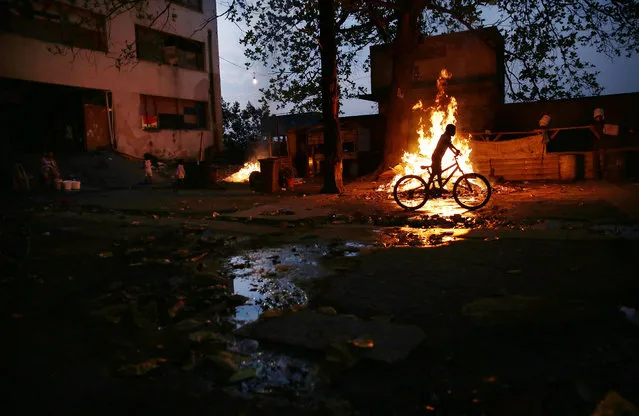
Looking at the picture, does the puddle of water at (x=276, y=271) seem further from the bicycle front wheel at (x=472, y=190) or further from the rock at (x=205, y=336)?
the bicycle front wheel at (x=472, y=190)

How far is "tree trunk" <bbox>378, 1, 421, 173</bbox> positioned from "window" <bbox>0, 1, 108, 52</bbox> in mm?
11977

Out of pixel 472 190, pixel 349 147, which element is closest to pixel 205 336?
pixel 472 190

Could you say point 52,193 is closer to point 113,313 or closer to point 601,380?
point 113,313

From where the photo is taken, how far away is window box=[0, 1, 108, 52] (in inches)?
731

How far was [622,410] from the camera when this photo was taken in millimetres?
2182

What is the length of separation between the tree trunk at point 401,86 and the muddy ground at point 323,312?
978 centimetres

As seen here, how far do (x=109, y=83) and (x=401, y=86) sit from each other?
14056 millimetres

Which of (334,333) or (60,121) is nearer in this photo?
(334,333)

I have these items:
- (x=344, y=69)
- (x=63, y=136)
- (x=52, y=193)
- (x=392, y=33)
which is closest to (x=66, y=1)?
(x=63, y=136)

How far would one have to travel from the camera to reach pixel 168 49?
25.6 meters

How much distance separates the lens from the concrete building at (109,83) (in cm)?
1897

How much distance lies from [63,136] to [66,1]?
242 inches

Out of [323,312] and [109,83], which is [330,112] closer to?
[323,312]

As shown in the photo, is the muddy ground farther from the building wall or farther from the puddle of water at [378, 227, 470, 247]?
the building wall
